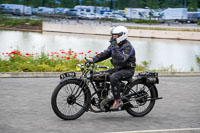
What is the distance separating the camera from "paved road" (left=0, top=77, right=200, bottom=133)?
687 cm

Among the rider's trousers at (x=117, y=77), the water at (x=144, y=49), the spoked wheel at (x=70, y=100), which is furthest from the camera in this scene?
the water at (x=144, y=49)

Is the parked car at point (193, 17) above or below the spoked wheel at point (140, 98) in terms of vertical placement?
above

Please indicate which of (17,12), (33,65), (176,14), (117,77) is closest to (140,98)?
(117,77)

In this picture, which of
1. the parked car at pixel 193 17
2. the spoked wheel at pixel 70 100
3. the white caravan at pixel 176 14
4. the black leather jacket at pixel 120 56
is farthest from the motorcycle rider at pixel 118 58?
the parked car at pixel 193 17

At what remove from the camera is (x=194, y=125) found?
7.52 metres

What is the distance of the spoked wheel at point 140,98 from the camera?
25.5 feet

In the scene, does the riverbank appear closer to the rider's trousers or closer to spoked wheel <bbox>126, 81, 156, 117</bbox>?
spoked wheel <bbox>126, 81, 156, 117</bbox>

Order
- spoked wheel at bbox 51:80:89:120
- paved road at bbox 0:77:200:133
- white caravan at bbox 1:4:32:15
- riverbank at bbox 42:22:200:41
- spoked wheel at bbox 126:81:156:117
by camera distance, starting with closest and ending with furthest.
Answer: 1. paved road at bbox 0:77:200:133
2. spoked wheel at bbox 51:80:89:120
3. spoked wheel at bbox 126:81:156:117
4. riverbank at bbox 42:22:200:41
5. white caravan at bbox 1:4:32:15

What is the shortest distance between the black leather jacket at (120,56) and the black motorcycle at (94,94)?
0.83 feet

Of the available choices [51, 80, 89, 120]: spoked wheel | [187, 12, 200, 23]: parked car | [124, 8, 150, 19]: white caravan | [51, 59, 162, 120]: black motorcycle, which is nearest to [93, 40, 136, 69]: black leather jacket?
[51, 59, 162, 120]: black motorcycle

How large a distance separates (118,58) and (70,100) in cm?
115

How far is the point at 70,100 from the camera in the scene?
729cm

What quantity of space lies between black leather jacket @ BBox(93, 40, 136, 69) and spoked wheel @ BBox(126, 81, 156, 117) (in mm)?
447

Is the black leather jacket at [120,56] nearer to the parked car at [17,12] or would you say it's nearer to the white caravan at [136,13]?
the white caravan at [136,13]
